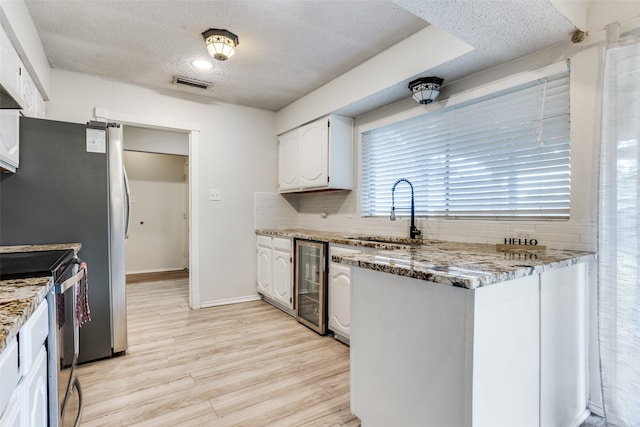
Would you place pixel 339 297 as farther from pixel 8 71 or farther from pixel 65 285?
pixel 8 71

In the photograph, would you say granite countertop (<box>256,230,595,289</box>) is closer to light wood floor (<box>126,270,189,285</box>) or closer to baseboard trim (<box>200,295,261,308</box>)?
baseboard trim (<box>200,295,261,308</box>)

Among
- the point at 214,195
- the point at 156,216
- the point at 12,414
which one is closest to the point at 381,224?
the point at 214,195

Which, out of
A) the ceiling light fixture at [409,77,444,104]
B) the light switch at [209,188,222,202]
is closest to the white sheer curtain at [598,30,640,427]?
the ceiling light fixture at [409,77,444,104]

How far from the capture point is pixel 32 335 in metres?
1.00

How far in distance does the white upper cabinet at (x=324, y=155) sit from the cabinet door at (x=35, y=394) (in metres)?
2.59

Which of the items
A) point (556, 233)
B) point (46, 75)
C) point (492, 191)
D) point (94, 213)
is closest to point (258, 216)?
point (94, 213)

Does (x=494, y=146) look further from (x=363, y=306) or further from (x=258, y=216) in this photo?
(x=258, y=216)

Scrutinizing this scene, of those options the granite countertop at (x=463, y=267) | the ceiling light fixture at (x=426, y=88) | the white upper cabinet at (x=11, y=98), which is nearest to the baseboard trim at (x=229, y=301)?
the white upper cabinet at (x=11, y=98)

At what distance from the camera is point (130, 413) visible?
177cm

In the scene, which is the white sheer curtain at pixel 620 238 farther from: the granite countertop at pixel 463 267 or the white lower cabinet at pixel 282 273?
the white lower cabinet at pixel 282 273

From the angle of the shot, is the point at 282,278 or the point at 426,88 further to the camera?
the point at 282,278

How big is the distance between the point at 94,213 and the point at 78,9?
4.43 ft

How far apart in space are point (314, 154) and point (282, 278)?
1.38 m

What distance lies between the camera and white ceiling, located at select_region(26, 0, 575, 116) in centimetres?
172
